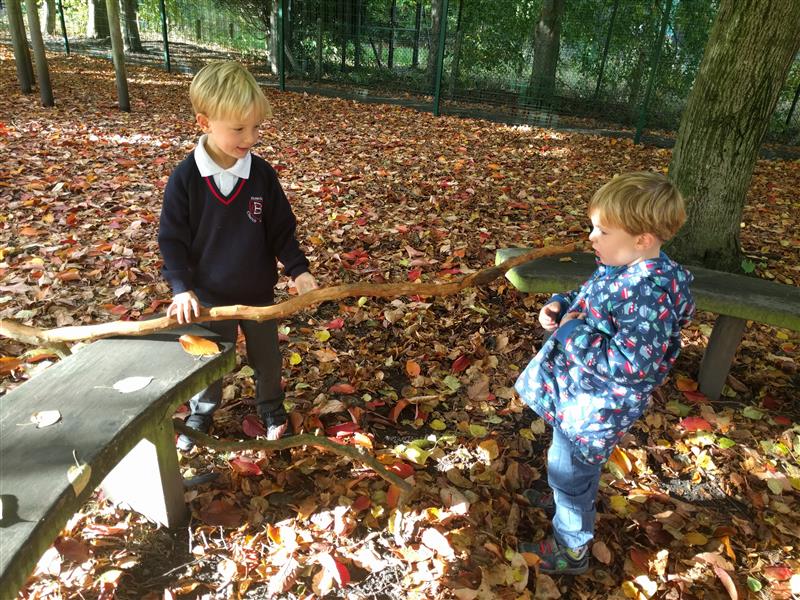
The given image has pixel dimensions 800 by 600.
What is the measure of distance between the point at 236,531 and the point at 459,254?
8.63 feet

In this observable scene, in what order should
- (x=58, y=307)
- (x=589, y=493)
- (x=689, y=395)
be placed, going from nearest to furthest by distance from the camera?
(x=589, y=493) → (x=689, y=395) → (x=58, y=307)

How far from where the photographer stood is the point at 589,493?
1845mm

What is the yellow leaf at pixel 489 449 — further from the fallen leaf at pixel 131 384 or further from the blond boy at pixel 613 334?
the fallen leaf at pixel 131 384

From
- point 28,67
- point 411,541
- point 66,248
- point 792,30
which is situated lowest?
point 411,541

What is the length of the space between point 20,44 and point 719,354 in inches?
387

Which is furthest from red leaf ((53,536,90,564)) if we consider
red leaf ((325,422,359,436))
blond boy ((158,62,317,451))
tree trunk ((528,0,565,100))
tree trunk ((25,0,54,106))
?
tree trunk ((528,0,565,100))

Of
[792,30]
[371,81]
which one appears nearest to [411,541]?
[792,30]

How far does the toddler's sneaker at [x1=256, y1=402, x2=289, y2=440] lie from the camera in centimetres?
243

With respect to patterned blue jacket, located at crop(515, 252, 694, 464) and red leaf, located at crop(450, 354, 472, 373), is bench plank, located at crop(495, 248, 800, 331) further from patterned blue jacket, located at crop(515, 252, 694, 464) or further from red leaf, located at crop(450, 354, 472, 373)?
patterned blue jacket, located at crop(515, 252, 694, 464)

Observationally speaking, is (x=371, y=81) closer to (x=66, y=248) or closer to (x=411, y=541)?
(x=66, y=248)

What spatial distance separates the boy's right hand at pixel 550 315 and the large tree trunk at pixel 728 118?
2143 millimetres

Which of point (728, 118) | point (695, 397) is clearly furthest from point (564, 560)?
point (728, 118)

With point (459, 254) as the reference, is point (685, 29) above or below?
above

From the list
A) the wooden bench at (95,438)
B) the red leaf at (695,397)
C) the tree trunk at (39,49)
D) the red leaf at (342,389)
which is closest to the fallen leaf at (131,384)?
the wooden bench at (95,438)
